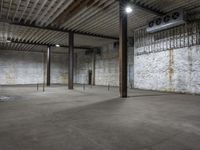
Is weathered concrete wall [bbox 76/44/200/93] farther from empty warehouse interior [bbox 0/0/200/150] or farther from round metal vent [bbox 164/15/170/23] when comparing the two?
round metal vent [bbox 164/15/170/23]

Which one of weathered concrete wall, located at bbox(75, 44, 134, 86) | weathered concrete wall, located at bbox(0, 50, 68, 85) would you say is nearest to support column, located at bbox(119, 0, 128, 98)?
weathered concrete wall, located at bbox(75, 44, 134, 86)

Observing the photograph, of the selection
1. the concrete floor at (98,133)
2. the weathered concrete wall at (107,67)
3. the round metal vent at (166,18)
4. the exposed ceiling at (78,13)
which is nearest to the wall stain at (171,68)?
the round metal vent at (166,18)

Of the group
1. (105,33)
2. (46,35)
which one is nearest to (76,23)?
(105,33)

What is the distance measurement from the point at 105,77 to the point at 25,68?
10.3m

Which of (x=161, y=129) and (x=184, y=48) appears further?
(x=184, y=48)

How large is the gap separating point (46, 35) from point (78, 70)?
954cm

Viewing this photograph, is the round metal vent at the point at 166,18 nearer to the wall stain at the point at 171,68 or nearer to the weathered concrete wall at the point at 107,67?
the wall stain at the point at 171,68

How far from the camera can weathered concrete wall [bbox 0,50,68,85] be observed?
19.4 m

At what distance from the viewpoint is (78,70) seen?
2281 centimetres

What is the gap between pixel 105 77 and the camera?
57.6 feet

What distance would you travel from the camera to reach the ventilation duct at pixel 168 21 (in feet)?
28.2

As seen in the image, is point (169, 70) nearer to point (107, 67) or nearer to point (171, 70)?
point (171, 70)

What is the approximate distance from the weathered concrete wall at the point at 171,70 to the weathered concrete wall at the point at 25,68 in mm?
13433

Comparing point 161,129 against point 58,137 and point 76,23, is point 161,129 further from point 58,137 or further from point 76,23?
point 76,23
